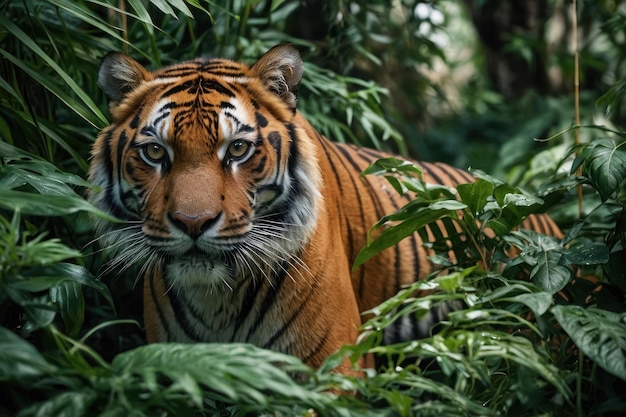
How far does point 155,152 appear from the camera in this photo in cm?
240

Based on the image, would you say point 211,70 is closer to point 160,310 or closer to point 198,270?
point 198,270

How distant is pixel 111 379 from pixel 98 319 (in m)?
1.70

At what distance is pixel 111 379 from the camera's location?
1.69m

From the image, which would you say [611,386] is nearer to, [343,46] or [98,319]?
[98,319]

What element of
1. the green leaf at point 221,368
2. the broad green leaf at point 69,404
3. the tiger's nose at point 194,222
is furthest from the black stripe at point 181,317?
the broad green leaf at point 69,404

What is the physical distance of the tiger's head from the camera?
2.30 meters

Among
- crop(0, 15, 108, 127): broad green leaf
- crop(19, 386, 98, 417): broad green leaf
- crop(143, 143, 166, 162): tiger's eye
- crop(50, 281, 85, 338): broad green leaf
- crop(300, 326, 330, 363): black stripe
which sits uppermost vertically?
crop(0, 15, 108, 127): broad green leaf

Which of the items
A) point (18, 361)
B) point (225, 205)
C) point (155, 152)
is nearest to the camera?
point (18, 361)

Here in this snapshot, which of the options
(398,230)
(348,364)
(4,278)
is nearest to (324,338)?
(348,364)

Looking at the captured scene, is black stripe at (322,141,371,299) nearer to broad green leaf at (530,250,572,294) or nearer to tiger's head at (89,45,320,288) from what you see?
tiger's head at (89,45,320,288)

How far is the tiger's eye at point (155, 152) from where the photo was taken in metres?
2.39

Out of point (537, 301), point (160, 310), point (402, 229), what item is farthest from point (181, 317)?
point (537, 301)

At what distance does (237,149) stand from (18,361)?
3.27 ft

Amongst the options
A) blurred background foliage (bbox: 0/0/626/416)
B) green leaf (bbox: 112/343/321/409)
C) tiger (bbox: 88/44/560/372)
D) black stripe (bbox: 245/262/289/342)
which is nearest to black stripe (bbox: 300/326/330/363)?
tiger (bbox: 88/44/560/372)
